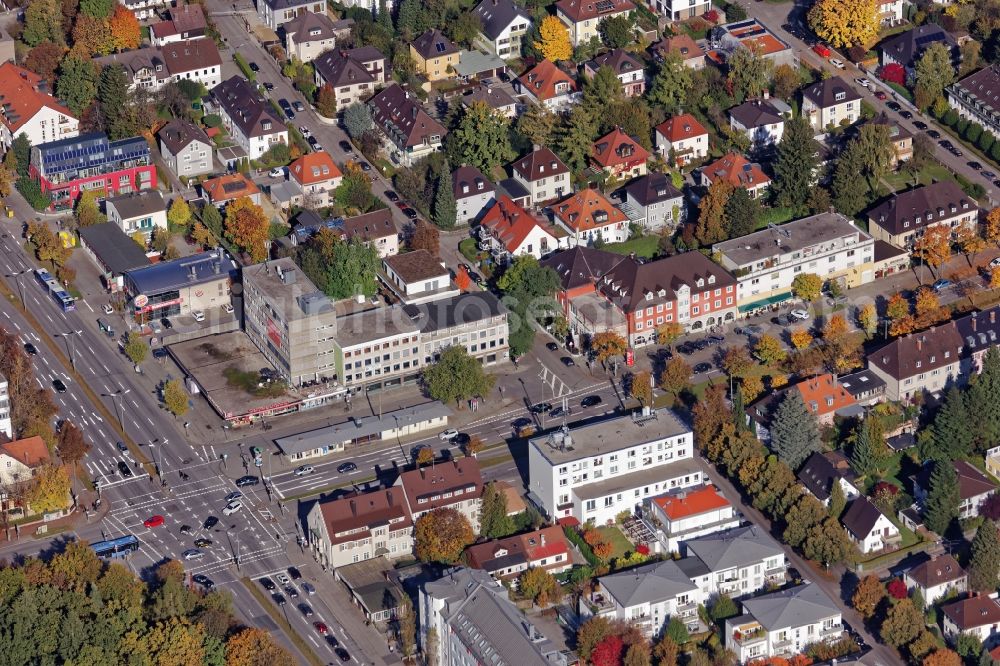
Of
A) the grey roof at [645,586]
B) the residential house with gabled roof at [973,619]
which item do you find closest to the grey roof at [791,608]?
the grey roof at [645,586]

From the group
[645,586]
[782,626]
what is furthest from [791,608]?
[645,586]

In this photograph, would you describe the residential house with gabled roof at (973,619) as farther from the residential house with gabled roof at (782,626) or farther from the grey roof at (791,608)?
the grey roof at (791,608)

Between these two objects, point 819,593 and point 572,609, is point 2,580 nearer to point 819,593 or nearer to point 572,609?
point 572,609

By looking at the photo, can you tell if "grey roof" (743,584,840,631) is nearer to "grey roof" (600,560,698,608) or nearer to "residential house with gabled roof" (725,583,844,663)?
"residential house with gabled roof" (725,583,844,663)

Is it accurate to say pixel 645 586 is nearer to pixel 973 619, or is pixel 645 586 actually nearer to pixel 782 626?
pixel 782 626

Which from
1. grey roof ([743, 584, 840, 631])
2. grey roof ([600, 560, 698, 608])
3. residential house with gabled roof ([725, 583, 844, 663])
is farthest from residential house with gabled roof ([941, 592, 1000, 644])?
grey roof ([600, 560, 698, 608])

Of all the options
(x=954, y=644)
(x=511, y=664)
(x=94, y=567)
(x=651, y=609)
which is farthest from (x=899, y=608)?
(x=94, y=567)

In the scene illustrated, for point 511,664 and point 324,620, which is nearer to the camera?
point 511,664
